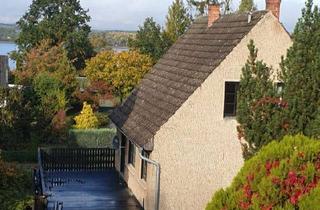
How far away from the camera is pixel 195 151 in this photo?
17.5m

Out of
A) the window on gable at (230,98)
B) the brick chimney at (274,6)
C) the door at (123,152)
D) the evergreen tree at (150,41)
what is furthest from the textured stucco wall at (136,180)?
the evergreen tree at (150,41)

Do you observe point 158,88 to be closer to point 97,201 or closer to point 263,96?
point 97,201

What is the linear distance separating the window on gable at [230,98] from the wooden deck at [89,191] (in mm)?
4483

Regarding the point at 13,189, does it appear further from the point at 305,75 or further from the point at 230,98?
the point at 305,75

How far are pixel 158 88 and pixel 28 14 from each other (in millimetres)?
46170

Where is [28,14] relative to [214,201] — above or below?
above

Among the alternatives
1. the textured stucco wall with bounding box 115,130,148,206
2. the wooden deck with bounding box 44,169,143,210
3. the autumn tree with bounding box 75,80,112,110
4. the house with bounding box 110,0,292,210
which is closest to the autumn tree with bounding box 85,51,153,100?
the autumn tree with bounding box 75,80,112,110

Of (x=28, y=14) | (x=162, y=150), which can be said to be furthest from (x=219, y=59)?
(x=28, y=14)

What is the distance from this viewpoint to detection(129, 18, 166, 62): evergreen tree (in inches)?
2065

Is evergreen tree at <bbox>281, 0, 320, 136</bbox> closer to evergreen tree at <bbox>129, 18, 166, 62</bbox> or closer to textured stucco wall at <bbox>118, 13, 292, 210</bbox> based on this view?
textured stucco wall at <bbox>118, 13, 292, 210</bbox>

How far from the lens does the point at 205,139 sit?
695 inches

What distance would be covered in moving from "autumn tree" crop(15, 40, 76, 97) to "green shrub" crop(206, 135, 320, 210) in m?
33.3

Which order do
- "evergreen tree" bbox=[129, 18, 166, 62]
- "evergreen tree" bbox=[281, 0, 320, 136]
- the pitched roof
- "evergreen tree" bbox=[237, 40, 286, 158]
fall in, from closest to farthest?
1. "evergreen tree" bbox=[281, 0, 320, 136]
2. "evergreen tree" bbox=[237, 40, 286, 158]
3. the pitched roof
4. "evergreen tree" bbox=[129, 18, 166, 62]

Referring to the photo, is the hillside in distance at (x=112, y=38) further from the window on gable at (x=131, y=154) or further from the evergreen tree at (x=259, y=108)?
the evergreen tree at (x=259, y=108)
